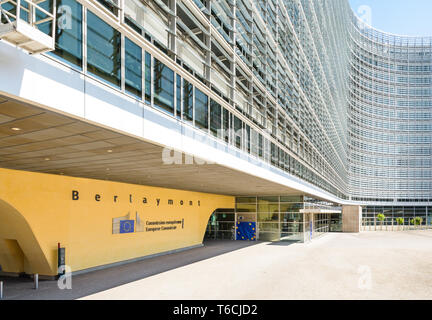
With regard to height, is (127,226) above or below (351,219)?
above

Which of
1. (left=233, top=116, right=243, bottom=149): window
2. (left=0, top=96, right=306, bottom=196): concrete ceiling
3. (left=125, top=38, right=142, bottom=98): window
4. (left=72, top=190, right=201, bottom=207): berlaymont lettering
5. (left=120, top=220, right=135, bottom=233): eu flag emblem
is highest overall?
(left=125, top=38, right=142, bottom=98): window

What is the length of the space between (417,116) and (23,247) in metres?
88.3

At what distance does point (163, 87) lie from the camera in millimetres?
10766

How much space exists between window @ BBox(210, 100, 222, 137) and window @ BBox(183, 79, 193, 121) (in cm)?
172

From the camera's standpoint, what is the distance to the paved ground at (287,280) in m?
11.7

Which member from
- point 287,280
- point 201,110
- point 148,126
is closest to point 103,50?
point 148,126

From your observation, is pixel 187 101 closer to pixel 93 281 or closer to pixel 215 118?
pixel 215 118

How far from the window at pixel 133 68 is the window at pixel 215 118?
4.68 m

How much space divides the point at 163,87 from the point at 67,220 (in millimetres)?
7822

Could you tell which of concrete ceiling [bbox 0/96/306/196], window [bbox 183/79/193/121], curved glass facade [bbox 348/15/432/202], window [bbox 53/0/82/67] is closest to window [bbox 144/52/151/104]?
concrete ceiling [bbox 0/96/306/196]

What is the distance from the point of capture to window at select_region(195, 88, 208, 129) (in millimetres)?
12781

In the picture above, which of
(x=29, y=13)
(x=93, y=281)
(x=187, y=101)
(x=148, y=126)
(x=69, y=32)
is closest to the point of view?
(x=29, y=13)

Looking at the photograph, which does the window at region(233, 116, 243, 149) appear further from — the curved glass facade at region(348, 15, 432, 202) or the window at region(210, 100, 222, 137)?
the curved glass facade at region(348, 15, 432, 202)

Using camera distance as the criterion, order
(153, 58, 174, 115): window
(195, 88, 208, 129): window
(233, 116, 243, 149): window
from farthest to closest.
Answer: (233, 116, 243, 149): window
(195, 88, 208, 129): window
(153, 58, 174, 115): window
